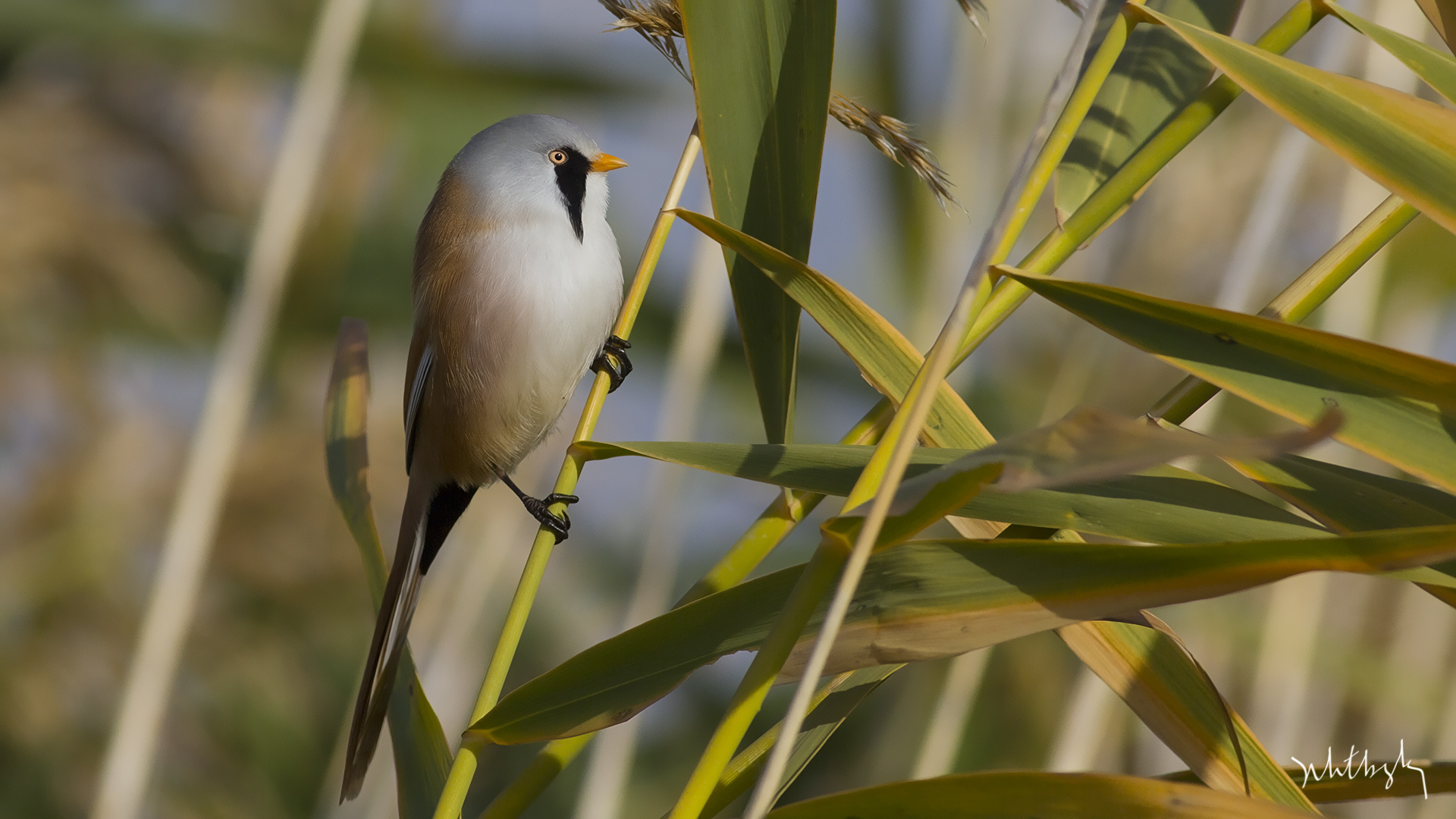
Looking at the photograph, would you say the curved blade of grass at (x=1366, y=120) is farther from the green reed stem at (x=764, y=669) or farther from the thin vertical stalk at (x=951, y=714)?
the thin vertical stalk at (x=951, y=714)

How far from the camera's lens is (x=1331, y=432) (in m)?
0.43

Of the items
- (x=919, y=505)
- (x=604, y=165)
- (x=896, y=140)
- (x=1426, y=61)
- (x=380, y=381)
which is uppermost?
(x=1426, y=61)

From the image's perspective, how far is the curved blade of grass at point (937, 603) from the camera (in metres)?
0.57

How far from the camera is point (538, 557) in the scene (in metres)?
0.89

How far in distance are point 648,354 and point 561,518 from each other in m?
1.74

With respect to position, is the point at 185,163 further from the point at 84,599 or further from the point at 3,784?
the point at 3,784

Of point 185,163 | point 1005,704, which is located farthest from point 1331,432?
point 185,163

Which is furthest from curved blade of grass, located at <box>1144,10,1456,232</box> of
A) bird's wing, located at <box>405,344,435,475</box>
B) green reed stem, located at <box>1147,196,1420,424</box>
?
bird's wing, located at <box>405,344,435,475</box>

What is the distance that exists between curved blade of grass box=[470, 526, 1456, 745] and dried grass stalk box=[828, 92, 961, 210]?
0.41 m

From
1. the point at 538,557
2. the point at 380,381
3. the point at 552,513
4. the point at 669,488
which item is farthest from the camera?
the point at 380,381

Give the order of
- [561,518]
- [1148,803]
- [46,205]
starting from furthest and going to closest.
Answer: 1. [46,205]
2. [561,518]
3. [1148,803]

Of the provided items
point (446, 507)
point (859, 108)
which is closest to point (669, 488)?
point (446, 507)

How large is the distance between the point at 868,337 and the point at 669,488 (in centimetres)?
140
